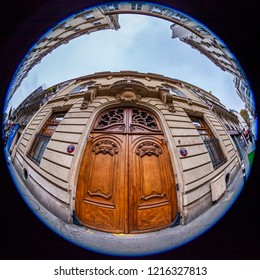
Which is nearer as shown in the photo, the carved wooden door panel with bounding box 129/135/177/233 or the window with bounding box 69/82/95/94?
the carved wooden door panel with bounding box 129/135/177/233

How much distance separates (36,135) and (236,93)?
108 centimetres

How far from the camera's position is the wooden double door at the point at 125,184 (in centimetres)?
89

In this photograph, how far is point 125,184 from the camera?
891mm

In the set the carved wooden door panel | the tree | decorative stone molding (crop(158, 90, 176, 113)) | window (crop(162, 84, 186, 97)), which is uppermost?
window (crop(162, 84, 186, 97))

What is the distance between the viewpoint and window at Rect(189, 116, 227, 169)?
3.07ft

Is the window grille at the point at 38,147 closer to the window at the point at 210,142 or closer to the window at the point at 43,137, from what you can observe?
the window at the point at 43,137

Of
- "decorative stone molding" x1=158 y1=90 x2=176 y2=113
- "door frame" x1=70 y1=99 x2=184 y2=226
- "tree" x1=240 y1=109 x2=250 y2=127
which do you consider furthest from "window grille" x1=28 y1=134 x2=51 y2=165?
"tree" x1=240 y1=109 x2=250 y2=127

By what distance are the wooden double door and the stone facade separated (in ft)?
0.13

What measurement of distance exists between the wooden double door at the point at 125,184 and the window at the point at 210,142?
7.5 inches

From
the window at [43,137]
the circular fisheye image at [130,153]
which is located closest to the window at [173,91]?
the circular fisheye image at [130,153]

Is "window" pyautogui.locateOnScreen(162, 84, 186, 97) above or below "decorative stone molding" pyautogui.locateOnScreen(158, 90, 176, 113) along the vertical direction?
above

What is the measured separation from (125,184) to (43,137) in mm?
462

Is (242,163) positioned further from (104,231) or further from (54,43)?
(54,43)

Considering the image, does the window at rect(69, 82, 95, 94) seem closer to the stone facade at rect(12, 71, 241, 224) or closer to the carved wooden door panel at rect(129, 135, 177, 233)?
the stone facade at rect(12, 71, 241, 224)
